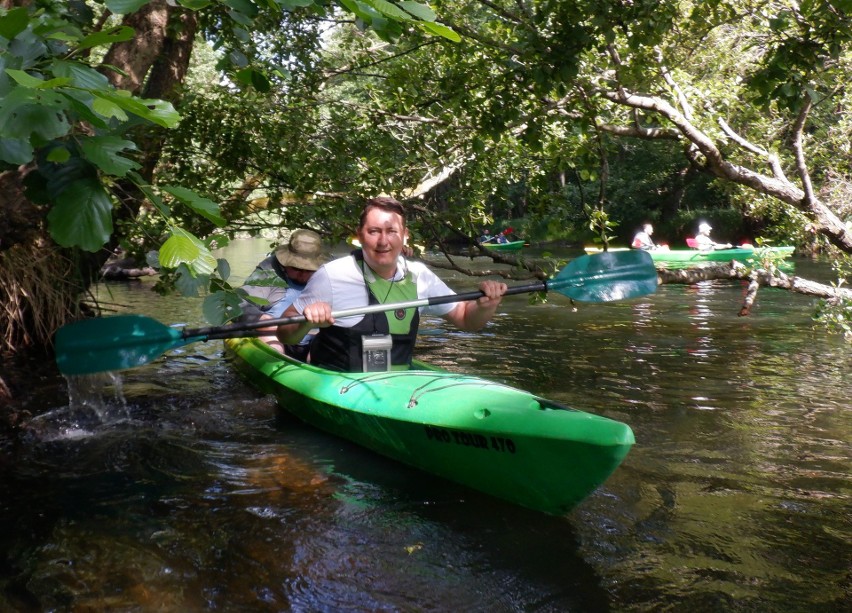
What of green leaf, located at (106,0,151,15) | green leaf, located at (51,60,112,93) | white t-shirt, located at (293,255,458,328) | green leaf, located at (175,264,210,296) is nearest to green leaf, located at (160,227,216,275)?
green leaf, located at (175,264,210,296)

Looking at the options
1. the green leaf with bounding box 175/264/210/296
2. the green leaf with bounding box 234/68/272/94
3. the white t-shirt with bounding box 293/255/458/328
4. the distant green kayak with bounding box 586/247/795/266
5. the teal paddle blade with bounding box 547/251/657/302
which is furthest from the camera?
the distant green kayak with bounding box 586/247/795/266

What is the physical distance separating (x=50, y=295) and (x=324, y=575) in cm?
520

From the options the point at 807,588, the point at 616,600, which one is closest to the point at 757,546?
the point at 807,588

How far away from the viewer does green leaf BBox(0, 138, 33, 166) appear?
1.90 meters

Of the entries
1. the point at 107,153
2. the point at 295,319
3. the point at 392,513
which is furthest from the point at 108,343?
the point at 107,153

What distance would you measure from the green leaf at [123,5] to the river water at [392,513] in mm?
1944

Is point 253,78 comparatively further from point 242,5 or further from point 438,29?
point 438,29

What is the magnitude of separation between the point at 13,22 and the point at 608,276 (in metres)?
4.35

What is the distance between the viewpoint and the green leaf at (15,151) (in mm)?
1902

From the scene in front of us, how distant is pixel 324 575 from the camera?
3113 mm

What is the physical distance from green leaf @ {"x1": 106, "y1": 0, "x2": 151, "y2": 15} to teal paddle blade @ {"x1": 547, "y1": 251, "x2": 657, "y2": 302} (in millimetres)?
3848

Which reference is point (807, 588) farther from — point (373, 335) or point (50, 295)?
point (50, 295)

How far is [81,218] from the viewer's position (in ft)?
6.74

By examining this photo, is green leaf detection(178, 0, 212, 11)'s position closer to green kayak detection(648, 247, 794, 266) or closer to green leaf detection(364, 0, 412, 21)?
green leaf detection(364, 0, 412, 21)
